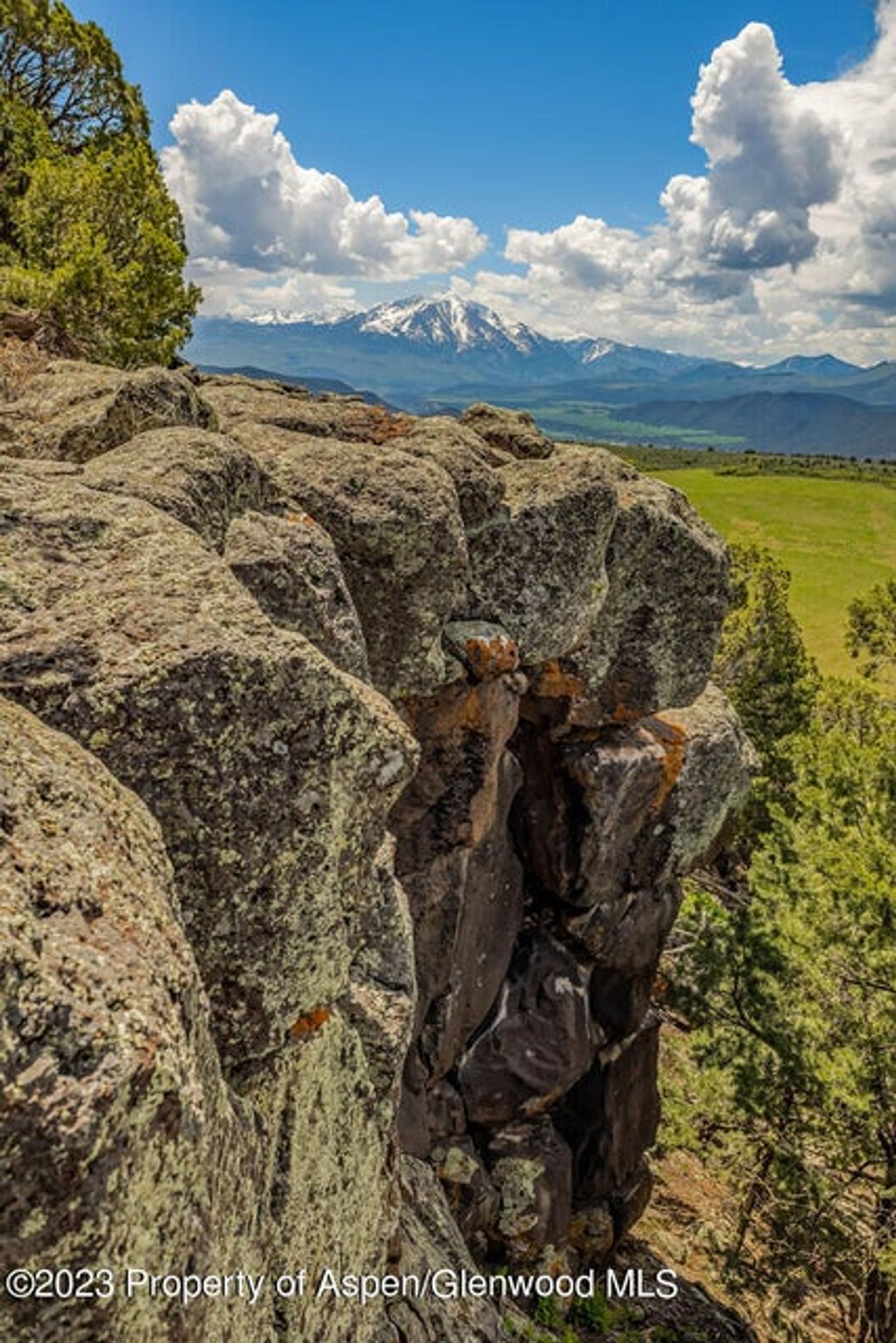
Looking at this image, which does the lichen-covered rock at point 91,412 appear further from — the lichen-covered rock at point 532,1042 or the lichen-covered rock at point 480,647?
the lichen-covered rock at point 532,1042

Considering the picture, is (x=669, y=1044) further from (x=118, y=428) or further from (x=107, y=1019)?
(x=107, y=1019)

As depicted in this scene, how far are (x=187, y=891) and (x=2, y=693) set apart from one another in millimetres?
2140

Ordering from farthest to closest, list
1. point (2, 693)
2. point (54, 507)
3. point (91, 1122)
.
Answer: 1. point (54, 507)
2. point (2, 693)
3. point (91, 1122)

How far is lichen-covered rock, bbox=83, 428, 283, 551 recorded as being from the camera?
9.52 metres

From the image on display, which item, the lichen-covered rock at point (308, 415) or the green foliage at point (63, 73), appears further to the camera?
the green foliage at point (63, 73)

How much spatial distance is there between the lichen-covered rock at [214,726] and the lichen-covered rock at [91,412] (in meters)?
4.04

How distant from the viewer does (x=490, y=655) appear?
16.3m

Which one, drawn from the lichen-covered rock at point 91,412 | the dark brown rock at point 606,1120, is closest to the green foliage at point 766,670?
the dark brown rock at point 606,1120

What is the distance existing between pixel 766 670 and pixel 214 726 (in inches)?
1754

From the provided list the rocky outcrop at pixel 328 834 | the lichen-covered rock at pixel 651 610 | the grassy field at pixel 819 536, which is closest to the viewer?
the rocky outcrop at pixel 328 834

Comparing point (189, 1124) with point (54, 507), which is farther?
point (54, 507)

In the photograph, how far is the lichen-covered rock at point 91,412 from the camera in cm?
1200

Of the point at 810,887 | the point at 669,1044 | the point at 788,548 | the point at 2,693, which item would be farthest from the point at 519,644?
the point at 788,548

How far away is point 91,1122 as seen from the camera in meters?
4.36
